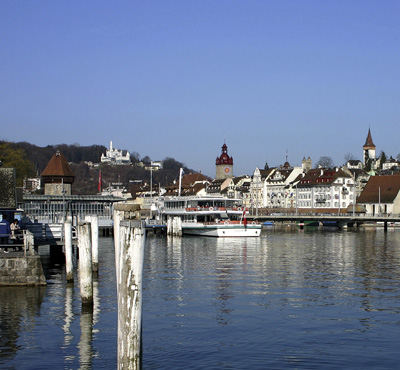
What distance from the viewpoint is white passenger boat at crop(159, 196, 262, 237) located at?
7406 centimetres

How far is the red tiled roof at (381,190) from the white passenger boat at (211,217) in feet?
181

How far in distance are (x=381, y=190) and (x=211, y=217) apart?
64145 millimetres

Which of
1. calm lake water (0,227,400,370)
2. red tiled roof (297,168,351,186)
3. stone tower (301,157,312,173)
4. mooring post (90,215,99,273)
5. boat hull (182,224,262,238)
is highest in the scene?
stone tower (301,157,312,173)

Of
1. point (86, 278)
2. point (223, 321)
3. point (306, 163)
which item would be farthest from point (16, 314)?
point (306, 163)

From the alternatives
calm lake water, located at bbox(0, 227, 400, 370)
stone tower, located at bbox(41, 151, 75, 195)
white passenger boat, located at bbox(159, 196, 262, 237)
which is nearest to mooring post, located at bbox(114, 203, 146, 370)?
calm lake water, located at bbox(0, 227, 400, 370)

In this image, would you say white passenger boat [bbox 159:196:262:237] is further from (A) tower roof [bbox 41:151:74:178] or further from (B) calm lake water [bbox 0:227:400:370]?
(A) tower roof [bbox 41:151:74:178]

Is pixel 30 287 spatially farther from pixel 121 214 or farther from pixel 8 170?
pixel 121 214

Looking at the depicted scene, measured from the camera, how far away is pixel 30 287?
27734 mm

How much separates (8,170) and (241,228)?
40533 millimetres

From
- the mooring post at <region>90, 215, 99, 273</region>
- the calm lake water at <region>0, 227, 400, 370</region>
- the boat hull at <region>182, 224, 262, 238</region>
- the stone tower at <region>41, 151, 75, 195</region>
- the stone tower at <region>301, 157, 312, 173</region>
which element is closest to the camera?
the calm lake water at <region>0, 227, 400, 370</region>

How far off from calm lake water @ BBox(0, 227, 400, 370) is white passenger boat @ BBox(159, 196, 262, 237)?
35.1m

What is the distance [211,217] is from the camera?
79.9 metres

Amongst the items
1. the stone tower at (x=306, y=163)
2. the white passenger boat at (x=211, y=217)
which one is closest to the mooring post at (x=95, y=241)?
the white passenger boat at (x=211, y=217)

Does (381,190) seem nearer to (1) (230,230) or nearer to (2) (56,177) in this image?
(2) (56,177)
